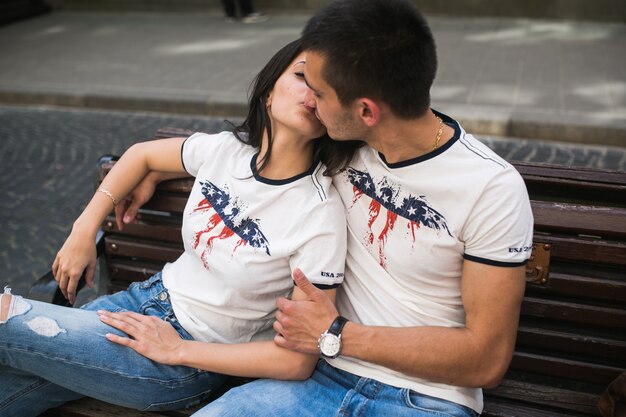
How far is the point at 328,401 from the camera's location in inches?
86.7

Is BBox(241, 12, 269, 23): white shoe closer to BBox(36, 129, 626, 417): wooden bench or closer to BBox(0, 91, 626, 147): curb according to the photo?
BBox(0, 91, 626, 147): curb

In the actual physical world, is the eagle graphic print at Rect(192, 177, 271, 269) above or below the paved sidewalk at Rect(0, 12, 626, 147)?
above

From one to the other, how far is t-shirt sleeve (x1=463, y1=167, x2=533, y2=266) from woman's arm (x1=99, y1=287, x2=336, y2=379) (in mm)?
501

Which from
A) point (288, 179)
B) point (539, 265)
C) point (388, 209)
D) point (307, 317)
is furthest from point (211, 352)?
point (539, 265)

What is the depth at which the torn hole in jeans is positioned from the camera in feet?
7.63

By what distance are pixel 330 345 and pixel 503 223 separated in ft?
1.98

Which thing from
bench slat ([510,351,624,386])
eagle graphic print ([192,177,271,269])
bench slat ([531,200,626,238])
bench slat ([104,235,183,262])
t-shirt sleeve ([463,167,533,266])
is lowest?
bench slat ([510,351,624,386])

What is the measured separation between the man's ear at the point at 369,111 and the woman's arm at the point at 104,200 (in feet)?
2.95

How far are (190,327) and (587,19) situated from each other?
29.8 feet

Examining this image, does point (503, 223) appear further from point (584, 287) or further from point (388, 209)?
point (584, 287)

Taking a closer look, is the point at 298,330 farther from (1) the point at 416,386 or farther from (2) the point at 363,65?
(2) the point at 363,65

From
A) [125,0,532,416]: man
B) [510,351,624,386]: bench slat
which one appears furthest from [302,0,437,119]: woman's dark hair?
[510,351,624,386]: bench slat

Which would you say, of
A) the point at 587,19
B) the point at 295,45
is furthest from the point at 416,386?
the point at 587,19

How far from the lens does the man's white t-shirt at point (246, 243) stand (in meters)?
2.22
